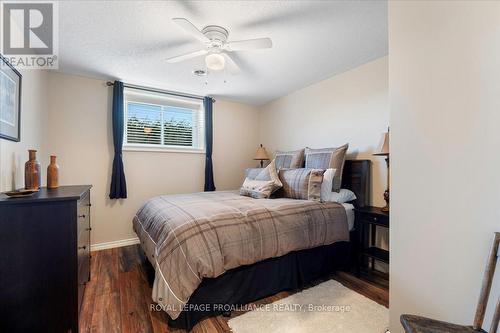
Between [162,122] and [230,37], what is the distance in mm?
2120

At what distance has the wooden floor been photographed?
5.35ft

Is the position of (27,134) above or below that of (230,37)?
below

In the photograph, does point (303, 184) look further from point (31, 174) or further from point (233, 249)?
point (31, 174)

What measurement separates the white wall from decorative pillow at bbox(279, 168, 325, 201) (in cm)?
116

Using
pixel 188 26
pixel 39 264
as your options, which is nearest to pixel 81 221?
pixel 39 264

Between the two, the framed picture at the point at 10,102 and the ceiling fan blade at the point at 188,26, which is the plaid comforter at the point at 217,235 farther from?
the ceiling fan blade at the point at 188,26

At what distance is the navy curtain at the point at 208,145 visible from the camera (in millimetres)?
3994

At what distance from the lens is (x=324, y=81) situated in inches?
132

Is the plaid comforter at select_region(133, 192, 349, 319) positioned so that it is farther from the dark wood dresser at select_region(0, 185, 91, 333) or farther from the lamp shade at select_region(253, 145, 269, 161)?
the lamp shade at select_region(253, 145, 269, 161)

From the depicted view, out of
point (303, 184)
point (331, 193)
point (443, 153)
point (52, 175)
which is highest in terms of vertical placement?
point (443, 153)

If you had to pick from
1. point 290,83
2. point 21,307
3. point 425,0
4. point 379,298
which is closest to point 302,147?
point 290,83

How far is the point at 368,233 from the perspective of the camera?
250cm
